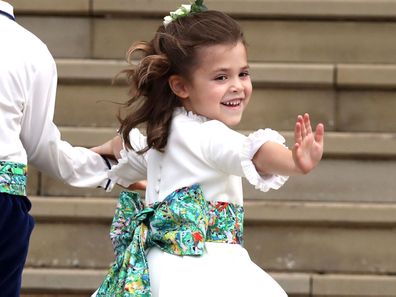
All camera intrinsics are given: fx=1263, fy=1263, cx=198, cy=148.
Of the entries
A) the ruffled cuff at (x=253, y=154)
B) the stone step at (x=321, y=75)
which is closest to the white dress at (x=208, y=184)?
the ruffled cuff at (x=253, y=154)

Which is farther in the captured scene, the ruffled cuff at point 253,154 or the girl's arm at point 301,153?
the ruffled cuff at point 253,154

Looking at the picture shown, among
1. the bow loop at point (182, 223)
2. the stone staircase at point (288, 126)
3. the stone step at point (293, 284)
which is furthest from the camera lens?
the stone staircase at point (288, 126)

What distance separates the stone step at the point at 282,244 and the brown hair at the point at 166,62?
6.34 feet

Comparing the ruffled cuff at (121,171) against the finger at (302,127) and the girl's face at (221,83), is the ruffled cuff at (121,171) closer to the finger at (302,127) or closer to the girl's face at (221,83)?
the girl's face at (221,83)

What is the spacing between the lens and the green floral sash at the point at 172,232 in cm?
413

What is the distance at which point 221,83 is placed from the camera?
13.9 ft

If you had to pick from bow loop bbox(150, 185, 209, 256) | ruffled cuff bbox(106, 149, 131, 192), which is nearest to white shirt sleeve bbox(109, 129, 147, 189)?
ruffled cuff bbox(106, 149, 131, 192)

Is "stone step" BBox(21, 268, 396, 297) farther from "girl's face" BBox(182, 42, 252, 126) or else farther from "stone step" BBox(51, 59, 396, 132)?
"girl's face" BBox(182, 42, 252, 126)

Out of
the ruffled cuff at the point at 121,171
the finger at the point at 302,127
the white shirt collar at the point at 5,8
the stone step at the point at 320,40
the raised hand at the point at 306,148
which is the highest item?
the white shirt collar at the point at 5,8

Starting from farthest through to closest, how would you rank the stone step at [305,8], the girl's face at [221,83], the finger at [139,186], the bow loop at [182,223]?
the stone step at [305,8] < the finger at [139,186] < the girl's face at [221,83] < the bow loop at [182,223]

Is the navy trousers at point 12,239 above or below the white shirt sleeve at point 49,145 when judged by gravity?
below

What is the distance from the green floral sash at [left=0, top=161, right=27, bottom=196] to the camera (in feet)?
14.4

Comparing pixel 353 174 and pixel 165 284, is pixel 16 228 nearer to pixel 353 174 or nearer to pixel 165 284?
pixel 165 284

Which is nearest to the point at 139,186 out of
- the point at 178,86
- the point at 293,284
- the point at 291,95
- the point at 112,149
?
→ the point at 112,149
